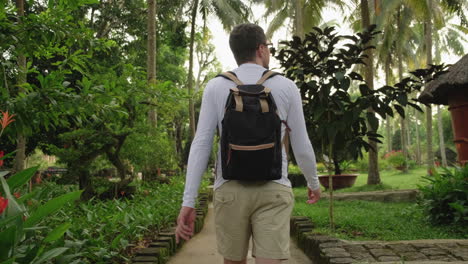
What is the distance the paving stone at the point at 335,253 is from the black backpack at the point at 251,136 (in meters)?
2.03

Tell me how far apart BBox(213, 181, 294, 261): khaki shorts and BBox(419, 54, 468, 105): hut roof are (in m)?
7.14

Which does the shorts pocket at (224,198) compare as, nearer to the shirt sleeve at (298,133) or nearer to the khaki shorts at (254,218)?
the khaki shorts at (254,218)

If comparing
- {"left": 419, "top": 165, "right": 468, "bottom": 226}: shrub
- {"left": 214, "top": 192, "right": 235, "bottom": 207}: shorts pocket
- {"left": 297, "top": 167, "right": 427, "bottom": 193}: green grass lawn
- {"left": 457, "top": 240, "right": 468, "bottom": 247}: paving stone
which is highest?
{"left": 214, "top": 192, "right": 235, "bottom": 207}: shorts pocket

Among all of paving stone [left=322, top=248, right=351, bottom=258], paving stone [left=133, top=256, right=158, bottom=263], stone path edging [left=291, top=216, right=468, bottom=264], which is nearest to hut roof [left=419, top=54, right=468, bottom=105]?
stone path edging [left=291, top=216, right=468, bottom=264]

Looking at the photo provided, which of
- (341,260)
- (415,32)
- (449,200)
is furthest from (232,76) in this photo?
(415,32)

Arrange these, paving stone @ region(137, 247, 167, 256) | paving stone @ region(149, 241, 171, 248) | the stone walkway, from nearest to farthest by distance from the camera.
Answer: paving stone @ region(137, 247, 167, 256)
paving stone @ region(149, 241, 171, 248)
the stone walkway

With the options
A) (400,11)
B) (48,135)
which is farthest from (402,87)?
(400,11)

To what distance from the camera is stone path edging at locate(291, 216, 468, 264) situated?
361 centimetres

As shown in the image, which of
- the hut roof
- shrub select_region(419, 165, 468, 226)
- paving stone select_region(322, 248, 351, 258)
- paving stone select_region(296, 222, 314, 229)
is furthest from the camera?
the hut roof

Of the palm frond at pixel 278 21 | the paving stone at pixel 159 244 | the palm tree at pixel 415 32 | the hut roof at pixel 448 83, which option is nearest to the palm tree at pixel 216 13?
the palm frond at pixel 278 21

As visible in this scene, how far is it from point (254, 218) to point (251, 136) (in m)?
0.41

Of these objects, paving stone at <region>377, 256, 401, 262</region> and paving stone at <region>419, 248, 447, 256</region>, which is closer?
paving stone at <region>377, 256, 401, 262</region>

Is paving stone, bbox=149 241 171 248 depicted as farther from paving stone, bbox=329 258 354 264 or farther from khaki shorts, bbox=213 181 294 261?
khaki shorts, bbox=213 181 294 261

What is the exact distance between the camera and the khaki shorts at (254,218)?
6.59ft
